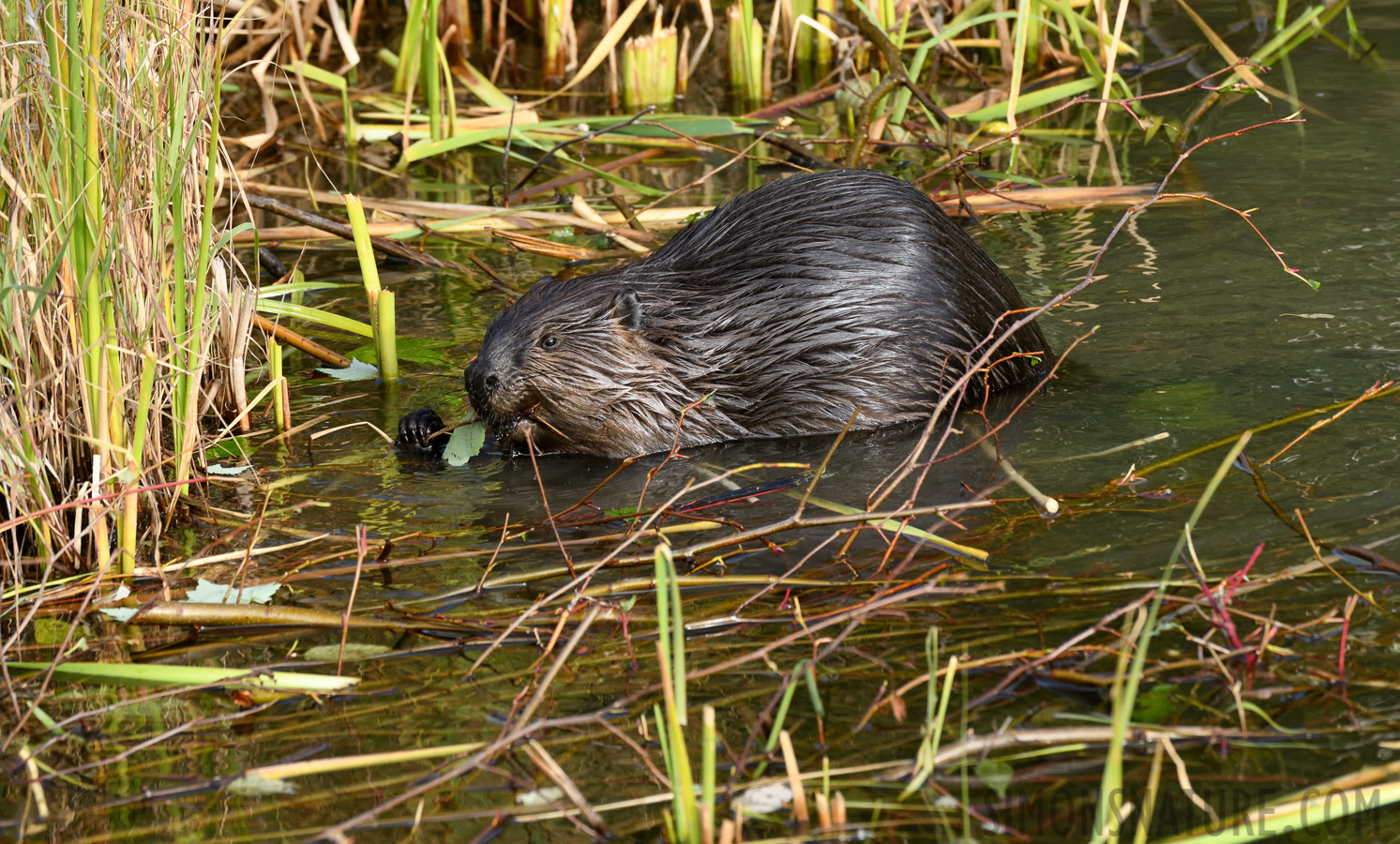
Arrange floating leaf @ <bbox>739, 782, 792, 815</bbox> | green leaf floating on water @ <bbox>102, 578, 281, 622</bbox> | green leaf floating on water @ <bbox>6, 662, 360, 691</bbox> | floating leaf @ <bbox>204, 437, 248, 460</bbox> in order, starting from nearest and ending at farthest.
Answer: floating leaf @ <bbox>739, 782, 792, 815</bbox> → green leaf floating on water @ <bbox>6, 662, 360, 691</bbox> → green leaf floating on water @ <bbox>102, 578, 281, 622</bbox> → floating leaf @ <bbox>204, 437, 248, 460</bbox>

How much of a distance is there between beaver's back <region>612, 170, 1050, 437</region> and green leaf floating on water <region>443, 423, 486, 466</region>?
549 millimetres

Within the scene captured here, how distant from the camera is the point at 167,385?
3025 millimetres

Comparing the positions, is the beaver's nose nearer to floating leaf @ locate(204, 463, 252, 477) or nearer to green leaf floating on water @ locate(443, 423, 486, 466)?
green leaf floating on water @ locate(443, 423, 486, 466)

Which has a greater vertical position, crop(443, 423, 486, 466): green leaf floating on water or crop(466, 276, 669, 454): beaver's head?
crop(466, 276, 669, 454): beaver's head

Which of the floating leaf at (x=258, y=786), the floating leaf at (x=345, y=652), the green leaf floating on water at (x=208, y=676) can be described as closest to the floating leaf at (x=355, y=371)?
the floating leaf at (x=345, y=652)

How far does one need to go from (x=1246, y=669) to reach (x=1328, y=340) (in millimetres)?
1892

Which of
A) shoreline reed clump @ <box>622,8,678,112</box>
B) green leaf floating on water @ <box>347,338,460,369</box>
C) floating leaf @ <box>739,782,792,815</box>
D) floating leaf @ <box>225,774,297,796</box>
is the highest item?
shoreline reed clump @ <box>622,8,678,112</box>

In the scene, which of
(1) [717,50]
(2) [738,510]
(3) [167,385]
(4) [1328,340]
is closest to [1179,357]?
(4) [1328,340]

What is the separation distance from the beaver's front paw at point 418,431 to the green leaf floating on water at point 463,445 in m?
0.05

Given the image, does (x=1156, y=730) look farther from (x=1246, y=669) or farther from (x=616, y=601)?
(x=616, y=601)

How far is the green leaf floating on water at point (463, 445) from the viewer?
3.70 metres

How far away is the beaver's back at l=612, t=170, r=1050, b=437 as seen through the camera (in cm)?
382

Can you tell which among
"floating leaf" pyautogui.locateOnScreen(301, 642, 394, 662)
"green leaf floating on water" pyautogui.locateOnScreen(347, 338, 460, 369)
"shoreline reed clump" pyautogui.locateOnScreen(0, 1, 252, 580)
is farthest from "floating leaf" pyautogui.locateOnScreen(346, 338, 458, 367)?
"floating leaf" pyautogui.locateOnScreen(301, 642, 394, 662)

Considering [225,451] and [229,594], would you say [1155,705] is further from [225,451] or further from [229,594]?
[225,451]
